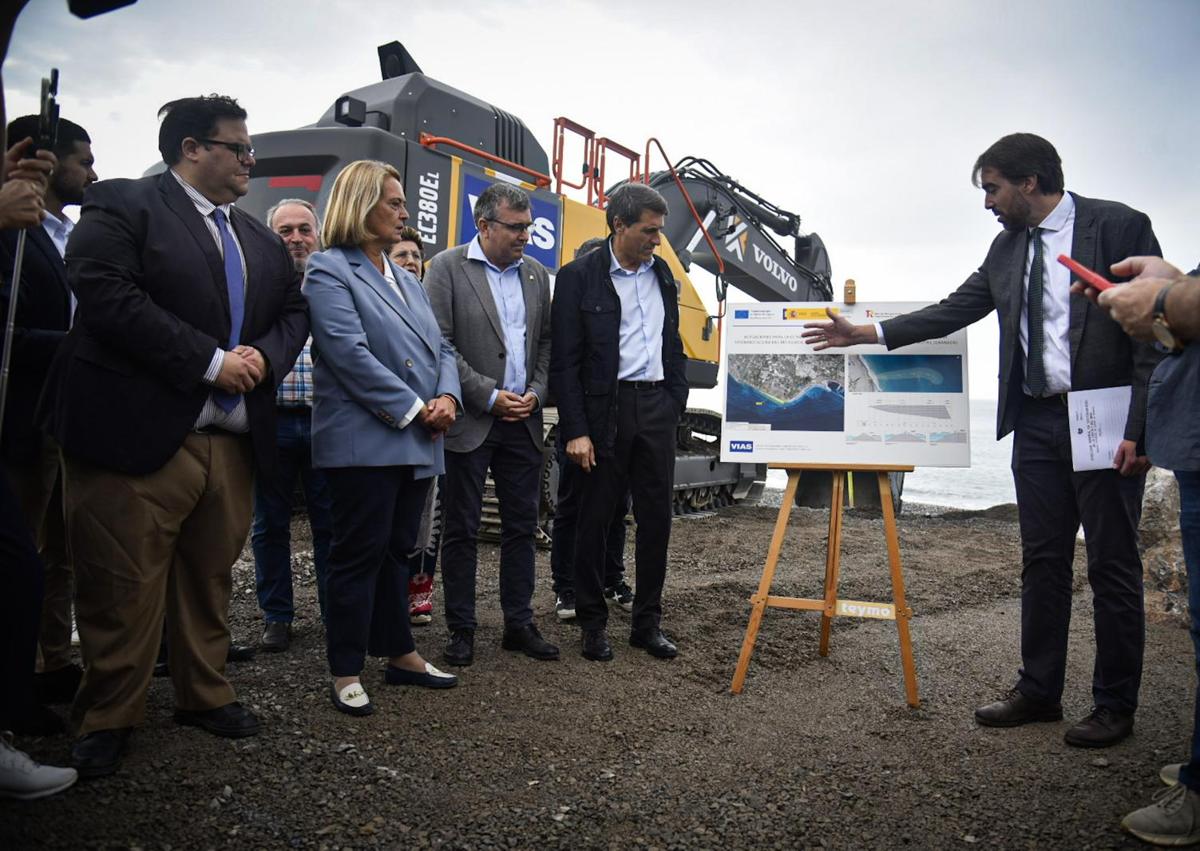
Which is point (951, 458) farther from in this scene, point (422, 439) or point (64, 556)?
point (64, 556)

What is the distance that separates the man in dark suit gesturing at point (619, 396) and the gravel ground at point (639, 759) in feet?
1.13

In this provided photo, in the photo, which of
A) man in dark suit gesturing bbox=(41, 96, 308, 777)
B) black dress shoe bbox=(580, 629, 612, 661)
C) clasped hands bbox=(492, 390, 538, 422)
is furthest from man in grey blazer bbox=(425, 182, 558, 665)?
man in dark suit gesturing bbox=(41, 96, 308, 777)

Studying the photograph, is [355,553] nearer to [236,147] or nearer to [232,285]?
[232,285]

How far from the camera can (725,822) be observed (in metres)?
2.43

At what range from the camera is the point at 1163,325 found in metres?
2.34

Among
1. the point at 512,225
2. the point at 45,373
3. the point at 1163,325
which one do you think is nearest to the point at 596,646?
the point at 512,225

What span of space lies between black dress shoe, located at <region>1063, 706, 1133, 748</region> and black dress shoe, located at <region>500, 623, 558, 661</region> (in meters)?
1.96

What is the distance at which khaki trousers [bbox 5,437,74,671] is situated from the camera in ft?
10.1

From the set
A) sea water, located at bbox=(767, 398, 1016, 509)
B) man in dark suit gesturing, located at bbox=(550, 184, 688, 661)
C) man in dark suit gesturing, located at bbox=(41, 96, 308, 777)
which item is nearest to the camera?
man in dark suit gesturing, located at bbox=(41, 96, 308, 777)

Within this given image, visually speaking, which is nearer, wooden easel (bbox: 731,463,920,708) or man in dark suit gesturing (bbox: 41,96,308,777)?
man in dark suit gesturing (bbox: 41,96,308,777)

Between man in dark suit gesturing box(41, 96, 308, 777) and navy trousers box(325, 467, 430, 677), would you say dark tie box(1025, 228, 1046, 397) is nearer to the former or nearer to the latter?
navy trousers box(325, 467, 430, 677)

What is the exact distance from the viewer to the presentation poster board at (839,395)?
3717 mm

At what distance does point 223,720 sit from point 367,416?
3.48 ft

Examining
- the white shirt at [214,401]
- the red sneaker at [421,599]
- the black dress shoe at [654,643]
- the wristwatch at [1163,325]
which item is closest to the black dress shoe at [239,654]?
the red sneaker at [421,599]
